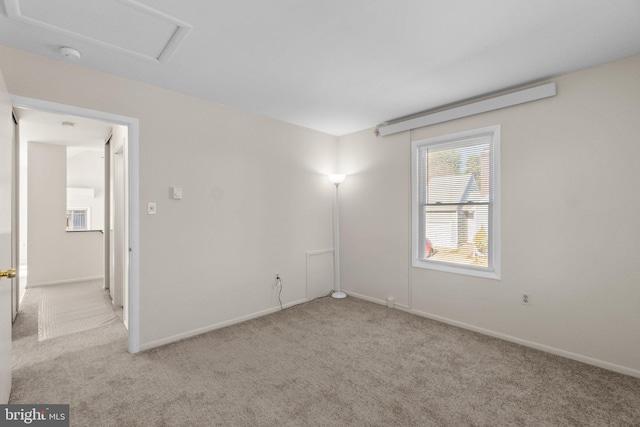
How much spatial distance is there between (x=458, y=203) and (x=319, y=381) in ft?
7.85

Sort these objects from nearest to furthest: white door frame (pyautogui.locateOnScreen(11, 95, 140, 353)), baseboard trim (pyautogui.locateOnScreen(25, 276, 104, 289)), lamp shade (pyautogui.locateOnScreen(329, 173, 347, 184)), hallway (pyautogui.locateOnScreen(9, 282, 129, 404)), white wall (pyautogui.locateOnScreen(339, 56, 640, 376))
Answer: hallway (pyautogui.locateOnScreen(9, 282, 129, 404))
white wall (pyautogui.locateOnScreen(339, 56, 640, 376))
white door frame (pyautogui.locateOnScreen(11, 95, 140, 353))
lamp shade (pyautogui.locateOnScreen(329, 173, 347, 184))
baseboard trim (pyautogui.locateOnScreen(25, 276, 104, 289))

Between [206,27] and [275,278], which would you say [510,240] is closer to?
[275,278]

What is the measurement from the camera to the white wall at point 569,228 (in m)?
2.31

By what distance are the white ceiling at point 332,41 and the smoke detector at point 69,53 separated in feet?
0.14

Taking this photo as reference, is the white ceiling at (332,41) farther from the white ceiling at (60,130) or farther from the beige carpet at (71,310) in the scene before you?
the beige carpet at (71,310)

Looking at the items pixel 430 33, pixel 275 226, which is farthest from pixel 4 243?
pixel 430 33

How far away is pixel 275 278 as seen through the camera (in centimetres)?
379

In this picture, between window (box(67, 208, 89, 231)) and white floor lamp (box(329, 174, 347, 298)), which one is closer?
white floor lamp (box(329, 174, 347, 298))

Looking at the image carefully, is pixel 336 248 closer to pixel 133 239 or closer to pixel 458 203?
pixel 458 203

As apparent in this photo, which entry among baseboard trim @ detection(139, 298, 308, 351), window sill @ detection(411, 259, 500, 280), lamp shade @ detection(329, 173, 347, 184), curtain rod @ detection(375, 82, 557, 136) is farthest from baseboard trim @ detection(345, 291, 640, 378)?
curtain rod @ detection(375, 82, 557, 136)

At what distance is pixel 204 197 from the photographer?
3145 mm

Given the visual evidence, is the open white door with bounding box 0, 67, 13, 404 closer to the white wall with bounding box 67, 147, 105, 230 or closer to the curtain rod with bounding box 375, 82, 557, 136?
the curtain rod with bounding box 375, 82, 557, 136

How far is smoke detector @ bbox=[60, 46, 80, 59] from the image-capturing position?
214cm

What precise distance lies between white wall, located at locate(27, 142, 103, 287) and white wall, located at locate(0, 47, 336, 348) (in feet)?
12.5
